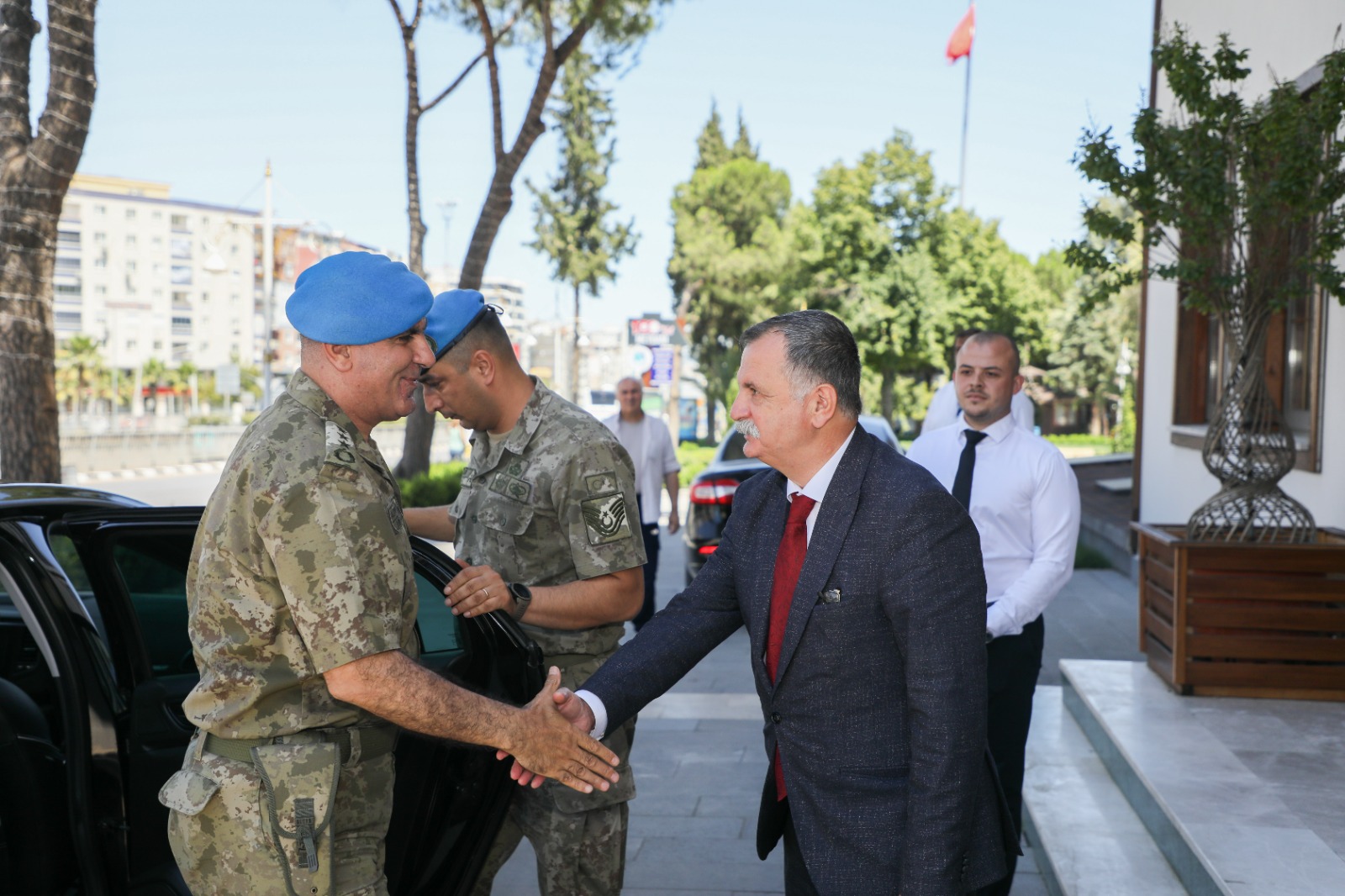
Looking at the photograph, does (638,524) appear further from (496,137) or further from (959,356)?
(496,137)

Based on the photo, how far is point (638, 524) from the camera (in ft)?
10.3

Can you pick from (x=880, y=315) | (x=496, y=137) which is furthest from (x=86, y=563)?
(x=880, y=315)

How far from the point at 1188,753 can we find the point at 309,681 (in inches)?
150

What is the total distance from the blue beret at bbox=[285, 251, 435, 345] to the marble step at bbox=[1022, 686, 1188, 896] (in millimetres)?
3042

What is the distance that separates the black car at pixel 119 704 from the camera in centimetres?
268

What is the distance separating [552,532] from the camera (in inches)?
124

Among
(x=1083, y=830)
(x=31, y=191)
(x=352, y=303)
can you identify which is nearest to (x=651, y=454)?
(x=31, y=191)

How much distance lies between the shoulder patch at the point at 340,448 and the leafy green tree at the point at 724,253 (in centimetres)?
4576

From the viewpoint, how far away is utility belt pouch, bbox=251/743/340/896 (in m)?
2.17

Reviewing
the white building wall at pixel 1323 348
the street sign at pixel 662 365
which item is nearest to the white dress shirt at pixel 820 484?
the white building wall at pixel 1323 348

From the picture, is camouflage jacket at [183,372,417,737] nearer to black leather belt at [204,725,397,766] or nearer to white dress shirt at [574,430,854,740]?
black leather belt at [204,725,397,766]

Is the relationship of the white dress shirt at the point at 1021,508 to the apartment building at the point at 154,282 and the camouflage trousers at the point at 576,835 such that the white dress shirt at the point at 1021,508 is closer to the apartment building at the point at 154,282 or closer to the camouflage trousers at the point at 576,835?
the camouflage trousers at the point at 576,835

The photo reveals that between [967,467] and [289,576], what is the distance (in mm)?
2622

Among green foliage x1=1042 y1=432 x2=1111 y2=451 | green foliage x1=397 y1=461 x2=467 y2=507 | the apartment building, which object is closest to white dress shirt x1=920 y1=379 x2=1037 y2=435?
green foliage x1=397 y1=461 x2=467 y2=507
